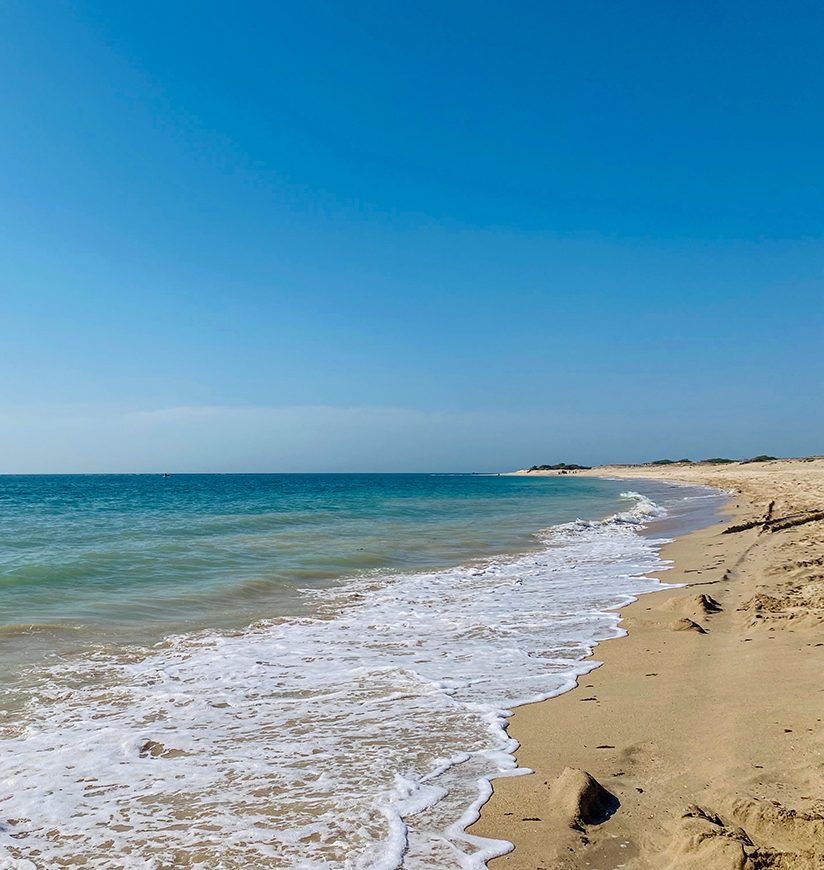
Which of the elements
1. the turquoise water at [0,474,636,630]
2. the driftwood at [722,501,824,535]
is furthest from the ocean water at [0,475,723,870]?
the driftwood at [722,501,824,535]

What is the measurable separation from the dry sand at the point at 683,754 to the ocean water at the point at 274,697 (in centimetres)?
33

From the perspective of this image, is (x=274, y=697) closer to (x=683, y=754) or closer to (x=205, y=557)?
(x=683, y=754)

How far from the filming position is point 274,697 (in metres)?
6.04

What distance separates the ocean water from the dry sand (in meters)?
0.33

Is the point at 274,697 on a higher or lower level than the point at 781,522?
lower

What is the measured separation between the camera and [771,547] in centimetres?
1331

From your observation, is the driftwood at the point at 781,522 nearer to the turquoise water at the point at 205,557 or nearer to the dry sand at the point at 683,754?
the turquoise water at the point at 205,557

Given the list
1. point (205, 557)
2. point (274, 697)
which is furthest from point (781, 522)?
point (274, 697)

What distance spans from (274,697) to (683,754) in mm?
3686

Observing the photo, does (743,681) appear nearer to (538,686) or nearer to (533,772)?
(538,686)

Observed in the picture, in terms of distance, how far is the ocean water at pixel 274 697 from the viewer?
3.58m

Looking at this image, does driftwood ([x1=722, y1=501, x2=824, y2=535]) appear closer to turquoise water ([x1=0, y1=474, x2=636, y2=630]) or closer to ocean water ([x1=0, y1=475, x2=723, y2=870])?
ocean water ([x1=0, y1=475, x2=723, y2=870])

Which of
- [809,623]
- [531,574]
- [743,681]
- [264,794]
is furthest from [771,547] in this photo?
[264,794]

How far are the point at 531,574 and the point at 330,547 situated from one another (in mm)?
7350
